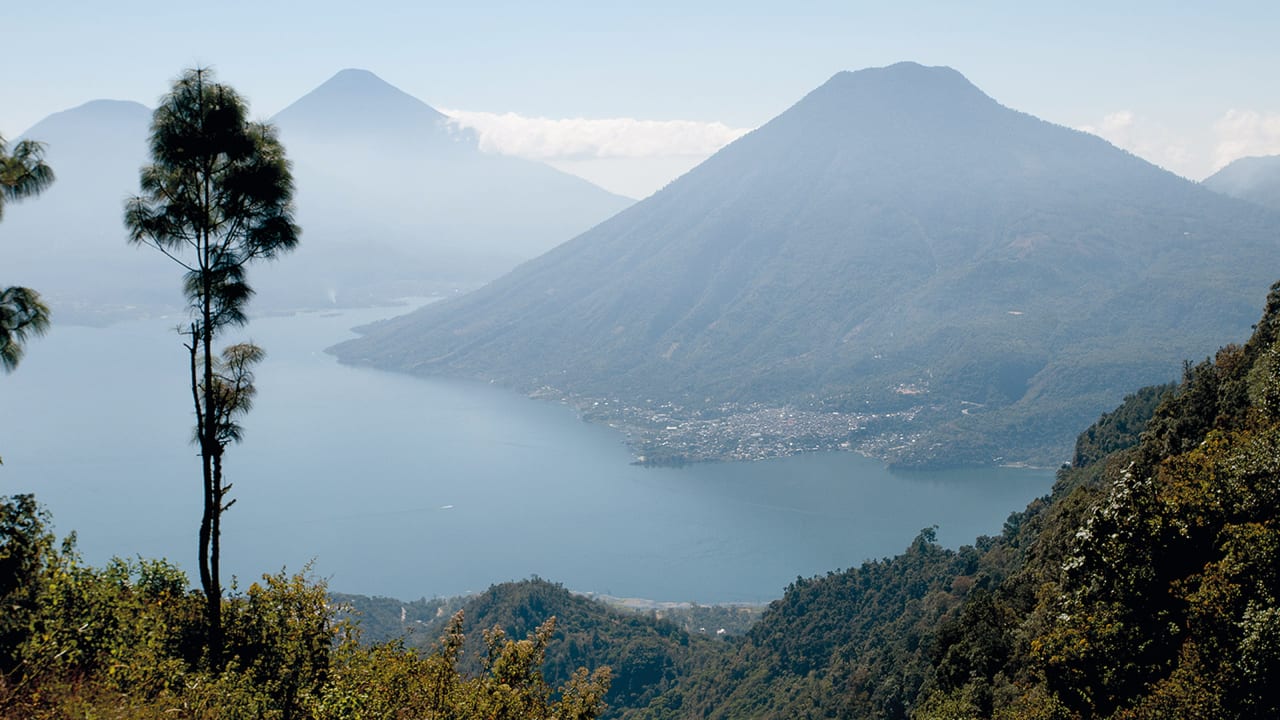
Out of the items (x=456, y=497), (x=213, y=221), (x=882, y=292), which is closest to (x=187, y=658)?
(x=213, y=221)

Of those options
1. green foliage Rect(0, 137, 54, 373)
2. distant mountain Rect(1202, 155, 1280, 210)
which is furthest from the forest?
distant mountain Rect(1202, 155, 1280, 210)

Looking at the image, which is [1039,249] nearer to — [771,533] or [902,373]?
[902,373]

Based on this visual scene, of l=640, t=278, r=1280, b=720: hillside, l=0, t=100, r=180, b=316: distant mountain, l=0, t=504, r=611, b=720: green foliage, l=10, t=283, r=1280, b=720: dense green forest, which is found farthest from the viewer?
l=0, t=100, r=180, b=316: distant mountain

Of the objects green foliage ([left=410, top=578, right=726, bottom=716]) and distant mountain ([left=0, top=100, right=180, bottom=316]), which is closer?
green foliage ([left=410, top=578, right=726, bottom=716])

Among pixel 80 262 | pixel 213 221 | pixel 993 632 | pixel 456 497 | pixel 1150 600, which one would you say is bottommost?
pixel 456 497

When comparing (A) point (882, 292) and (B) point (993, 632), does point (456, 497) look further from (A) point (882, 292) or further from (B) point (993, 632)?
(A) point (882, 292)

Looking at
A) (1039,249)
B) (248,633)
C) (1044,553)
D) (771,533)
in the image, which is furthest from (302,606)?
(1039,249)

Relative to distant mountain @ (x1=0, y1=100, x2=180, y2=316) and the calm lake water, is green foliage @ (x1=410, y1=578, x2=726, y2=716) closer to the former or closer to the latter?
the calm lake water

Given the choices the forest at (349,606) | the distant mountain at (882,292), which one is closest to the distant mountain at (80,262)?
the distant mountain at (882,292)
